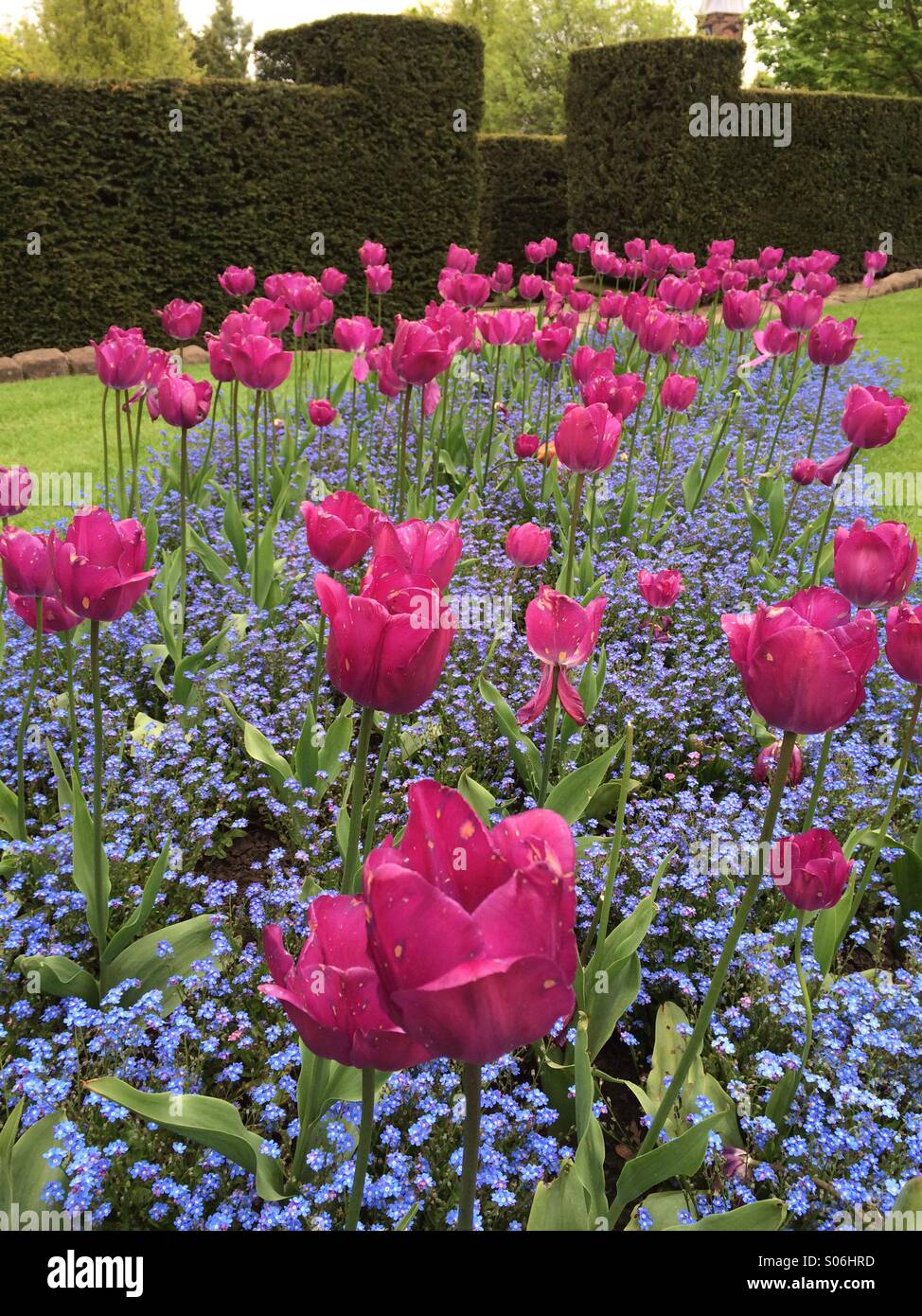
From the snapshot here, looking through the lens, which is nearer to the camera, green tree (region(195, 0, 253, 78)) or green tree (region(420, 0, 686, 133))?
green tree (region(420, 0, 686, 133))

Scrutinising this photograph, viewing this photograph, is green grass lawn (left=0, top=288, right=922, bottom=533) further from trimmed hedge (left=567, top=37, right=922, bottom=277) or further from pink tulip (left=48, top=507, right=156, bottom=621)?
trimmed hedge (left=567, top=37, right=922, bottom=277)

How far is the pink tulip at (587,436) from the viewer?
2709 millimetres

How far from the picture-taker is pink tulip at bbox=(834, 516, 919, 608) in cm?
192

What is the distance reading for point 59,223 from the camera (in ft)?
32.9

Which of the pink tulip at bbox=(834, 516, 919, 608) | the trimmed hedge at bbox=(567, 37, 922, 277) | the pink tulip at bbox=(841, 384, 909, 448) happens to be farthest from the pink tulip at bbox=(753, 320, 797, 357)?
the trimmed hedge at bbox=(567, 37, 922, 277)

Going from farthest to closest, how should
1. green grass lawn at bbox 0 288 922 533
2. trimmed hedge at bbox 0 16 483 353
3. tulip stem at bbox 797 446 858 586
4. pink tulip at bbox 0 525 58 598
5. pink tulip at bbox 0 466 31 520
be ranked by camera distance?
trimmed hedge at bbox 0 16 483 353 < green grass lawn at bbox 0 288 922 533 < tulip stem at bbox 797 446 858 586 < pink tulip at bbox 0 466 31 520 < pink tulip at bbox 0 525 58 598

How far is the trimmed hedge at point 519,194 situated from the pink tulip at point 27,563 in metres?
15.8

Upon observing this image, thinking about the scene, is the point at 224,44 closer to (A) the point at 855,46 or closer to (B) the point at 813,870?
(A) the point at 855,46

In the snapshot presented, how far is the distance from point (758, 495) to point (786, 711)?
4249mm

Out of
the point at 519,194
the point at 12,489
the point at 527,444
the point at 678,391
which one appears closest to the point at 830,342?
the point at 678,391

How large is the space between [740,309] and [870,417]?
209cm

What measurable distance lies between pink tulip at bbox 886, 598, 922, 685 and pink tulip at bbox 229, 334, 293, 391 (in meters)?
2.20

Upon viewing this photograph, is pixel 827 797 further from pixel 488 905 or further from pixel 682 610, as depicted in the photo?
pixel 488 905
